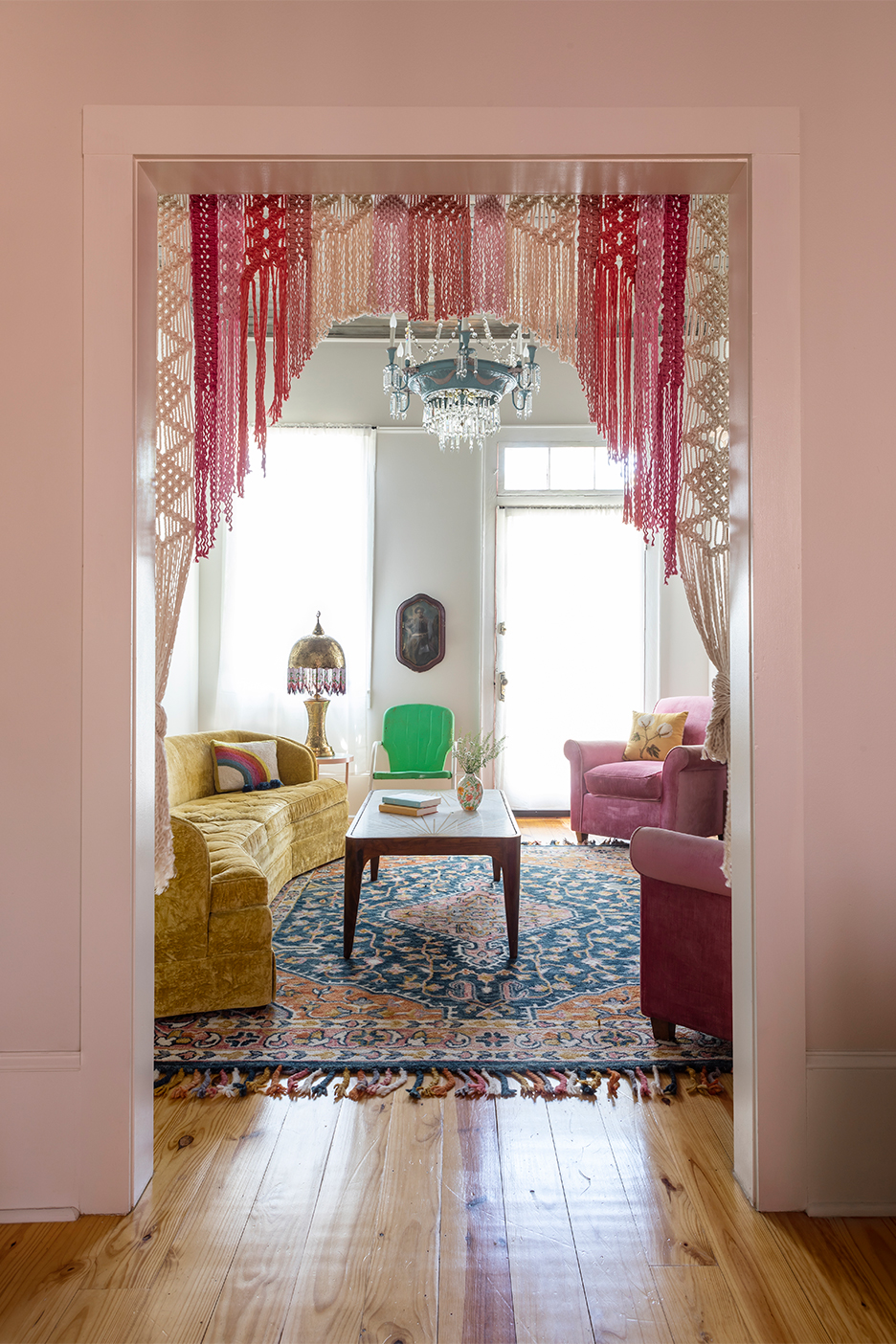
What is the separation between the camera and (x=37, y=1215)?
1683 mm

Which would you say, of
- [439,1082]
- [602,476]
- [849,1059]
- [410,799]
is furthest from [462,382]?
[849,1059]

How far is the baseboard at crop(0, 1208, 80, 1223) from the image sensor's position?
1679mm

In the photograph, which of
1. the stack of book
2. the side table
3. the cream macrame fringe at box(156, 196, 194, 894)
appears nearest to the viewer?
the cream macrame fringe at box(156, 196, 194, 894)

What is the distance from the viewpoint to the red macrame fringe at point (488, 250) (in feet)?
6.61

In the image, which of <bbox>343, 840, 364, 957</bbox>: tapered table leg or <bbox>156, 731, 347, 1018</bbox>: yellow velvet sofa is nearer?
<bbox>156, 731, 347, 1018</bbox>: yellow velvet sofa

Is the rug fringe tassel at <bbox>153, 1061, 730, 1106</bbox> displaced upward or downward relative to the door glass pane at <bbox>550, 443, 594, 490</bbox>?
downward

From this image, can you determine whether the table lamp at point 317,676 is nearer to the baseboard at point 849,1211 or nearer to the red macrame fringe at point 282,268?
the red macrame fringe at point 282,268

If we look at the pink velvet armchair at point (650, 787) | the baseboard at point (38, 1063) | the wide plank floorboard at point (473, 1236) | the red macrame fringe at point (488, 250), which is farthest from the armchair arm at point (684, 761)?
the baseboard at point (38, 1063)

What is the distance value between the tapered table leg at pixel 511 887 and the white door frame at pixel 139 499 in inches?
54.4

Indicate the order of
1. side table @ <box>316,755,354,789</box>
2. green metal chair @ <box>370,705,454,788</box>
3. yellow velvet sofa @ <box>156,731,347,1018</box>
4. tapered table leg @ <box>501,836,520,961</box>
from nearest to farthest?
yellow velvet sofa @ <box>156,731,347,1018</box>
tapered table leg @ <box>501,836,520,961</box>
side table @ <box>316,755,354,789</box>
green metal chair @ <box>370,705,454,788</box>

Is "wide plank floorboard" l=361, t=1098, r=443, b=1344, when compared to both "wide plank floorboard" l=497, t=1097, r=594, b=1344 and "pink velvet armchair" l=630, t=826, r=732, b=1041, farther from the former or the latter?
"pink velvet armchair" l=630, t=826, r=732, b=1041

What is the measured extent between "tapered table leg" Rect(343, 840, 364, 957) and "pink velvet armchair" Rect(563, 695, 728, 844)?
1.75 meters

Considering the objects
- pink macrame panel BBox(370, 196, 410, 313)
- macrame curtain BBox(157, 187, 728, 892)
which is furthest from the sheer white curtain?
pink macrame panel BBox(370, 196, 410, 313)

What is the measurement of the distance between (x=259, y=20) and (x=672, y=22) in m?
0.86
